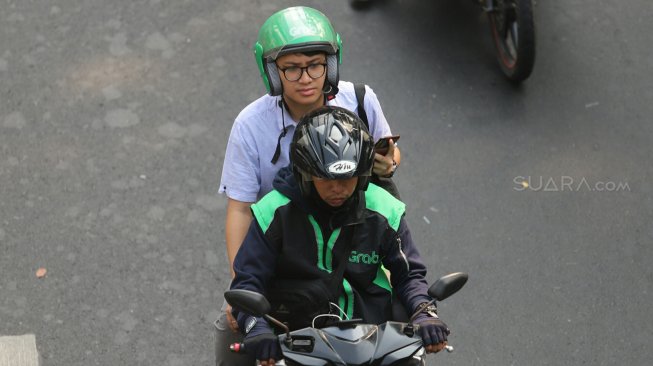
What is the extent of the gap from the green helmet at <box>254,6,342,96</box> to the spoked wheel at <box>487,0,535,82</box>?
3.11 metres

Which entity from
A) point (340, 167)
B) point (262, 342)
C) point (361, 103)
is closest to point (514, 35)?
point (361, 103)

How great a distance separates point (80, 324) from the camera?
243 inches

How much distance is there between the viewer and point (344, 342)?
3.81 metres

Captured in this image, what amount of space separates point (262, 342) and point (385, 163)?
103cm

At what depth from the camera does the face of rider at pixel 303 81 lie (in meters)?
4.54

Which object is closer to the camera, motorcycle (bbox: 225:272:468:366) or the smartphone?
motorcycle (bbox: 225:272:468:366)

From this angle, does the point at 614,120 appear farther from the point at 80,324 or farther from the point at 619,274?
the point at 80,324

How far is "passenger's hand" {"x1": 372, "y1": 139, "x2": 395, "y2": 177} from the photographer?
15.0 feet

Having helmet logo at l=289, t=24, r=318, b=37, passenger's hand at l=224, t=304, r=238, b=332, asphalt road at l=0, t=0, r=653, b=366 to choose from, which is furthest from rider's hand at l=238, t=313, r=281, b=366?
asphalt road at l=0, t=0, r=653, b=366

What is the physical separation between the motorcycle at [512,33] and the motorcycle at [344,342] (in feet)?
12.9

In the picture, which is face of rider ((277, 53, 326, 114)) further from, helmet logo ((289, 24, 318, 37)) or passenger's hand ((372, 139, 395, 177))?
passenger's hand ((372, 139, 395, 177))

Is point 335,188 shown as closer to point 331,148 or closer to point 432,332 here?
point 331,148

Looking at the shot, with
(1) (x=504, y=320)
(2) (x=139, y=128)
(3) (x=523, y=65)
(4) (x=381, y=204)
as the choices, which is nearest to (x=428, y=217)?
(1) (x=504, y=320)

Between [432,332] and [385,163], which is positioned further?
[385,163]
